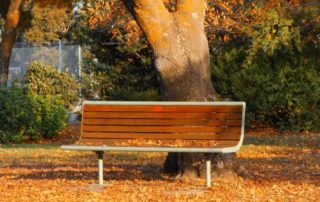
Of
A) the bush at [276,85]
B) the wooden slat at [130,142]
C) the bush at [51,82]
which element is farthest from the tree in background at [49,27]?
the wooden slat at [130,142]

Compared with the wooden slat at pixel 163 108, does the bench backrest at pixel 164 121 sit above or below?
below

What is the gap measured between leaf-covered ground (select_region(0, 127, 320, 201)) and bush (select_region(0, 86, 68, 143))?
275cm

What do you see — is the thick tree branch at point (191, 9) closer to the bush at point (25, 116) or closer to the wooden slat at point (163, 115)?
the wooden slat at point (163, 115)

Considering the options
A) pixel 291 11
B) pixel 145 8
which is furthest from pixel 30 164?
pixel 291 11

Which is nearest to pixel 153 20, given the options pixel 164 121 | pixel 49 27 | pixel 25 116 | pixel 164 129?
pixel 164 121

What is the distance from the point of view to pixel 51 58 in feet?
87.5

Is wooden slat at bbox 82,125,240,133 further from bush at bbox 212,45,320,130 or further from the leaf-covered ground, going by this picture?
bush at bbox 212,45,320,130

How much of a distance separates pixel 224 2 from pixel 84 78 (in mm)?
5855

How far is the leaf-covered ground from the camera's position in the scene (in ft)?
30.2

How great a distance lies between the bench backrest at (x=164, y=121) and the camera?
9.91 m

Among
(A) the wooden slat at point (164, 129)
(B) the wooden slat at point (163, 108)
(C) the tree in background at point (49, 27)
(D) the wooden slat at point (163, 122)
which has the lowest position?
(A) the wooden slat at point (164, 129)

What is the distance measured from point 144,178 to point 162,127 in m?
1.13

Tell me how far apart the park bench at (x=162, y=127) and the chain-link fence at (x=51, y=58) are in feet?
47.6

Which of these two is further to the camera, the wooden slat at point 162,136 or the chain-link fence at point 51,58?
the chain-link fence at point 51,58
